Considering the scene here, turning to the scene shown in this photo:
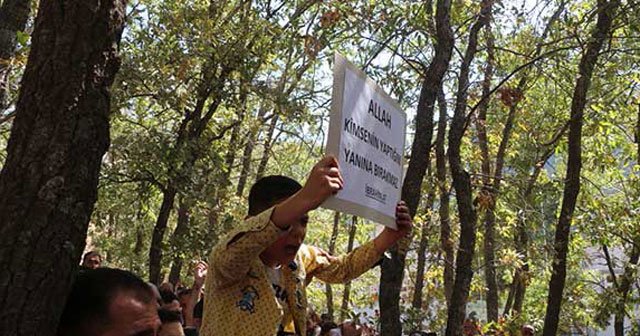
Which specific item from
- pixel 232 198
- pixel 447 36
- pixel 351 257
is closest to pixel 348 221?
pixel 232 198

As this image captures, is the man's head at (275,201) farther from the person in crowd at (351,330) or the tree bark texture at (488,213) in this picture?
the person in crowd at (351,330)

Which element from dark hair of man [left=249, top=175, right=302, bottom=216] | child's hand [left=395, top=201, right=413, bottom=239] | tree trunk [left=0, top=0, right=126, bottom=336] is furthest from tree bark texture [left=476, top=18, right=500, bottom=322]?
tree trunk [left=0, top=0, right=126, bottom=336]

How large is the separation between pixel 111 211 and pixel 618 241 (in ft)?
30.2

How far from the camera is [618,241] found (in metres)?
14.7

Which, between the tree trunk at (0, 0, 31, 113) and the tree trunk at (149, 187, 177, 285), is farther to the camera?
the tree trunk at (149, 187, 177, 285)

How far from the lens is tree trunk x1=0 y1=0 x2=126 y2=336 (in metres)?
2.09

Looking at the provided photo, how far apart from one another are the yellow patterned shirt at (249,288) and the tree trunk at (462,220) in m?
4.63

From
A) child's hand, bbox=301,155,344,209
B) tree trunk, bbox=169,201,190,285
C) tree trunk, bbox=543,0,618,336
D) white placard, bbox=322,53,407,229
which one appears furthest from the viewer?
tree trunk, bbox=169,201,190,285

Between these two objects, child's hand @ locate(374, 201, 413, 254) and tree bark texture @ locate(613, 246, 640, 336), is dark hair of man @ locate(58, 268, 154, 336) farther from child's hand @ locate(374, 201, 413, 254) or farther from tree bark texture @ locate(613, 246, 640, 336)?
tree bark texture @ locate(613, 246, 640, 336)

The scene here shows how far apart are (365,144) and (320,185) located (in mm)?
709

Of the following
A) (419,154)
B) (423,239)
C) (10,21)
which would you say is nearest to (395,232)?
(419,154)

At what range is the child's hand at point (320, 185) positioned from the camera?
2.45m

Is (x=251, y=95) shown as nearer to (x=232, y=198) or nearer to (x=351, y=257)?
(x=232, y=198)

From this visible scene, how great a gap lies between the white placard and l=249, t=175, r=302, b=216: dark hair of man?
248 mm
